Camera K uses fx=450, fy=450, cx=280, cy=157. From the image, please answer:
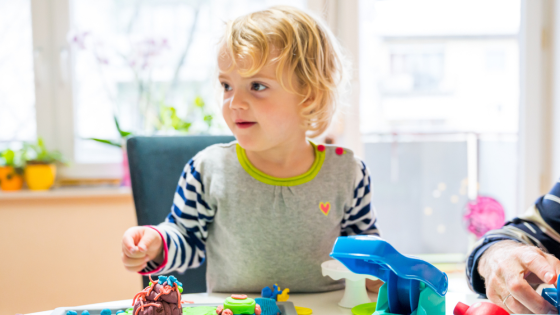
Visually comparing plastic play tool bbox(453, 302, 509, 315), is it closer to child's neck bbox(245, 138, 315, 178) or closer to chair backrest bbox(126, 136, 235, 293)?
child's neck bbox(245, 138, 315, 178)

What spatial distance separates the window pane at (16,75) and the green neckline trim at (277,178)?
1470 mm

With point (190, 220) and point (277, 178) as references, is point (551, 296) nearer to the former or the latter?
point (277, 178)

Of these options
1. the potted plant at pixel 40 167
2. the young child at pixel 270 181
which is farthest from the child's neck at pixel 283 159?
the potted plant at pixel 40 167

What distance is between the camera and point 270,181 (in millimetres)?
868

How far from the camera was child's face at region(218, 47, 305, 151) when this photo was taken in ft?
2.64

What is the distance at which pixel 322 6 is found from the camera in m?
1.93

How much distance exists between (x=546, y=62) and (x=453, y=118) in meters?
0.55

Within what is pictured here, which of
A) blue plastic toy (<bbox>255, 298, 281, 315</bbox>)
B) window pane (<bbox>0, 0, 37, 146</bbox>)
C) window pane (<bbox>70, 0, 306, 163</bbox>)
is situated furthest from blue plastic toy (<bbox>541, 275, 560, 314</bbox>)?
window pane (<bbox>0, 0, 37, 146</bbox>)

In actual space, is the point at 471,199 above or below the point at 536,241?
below

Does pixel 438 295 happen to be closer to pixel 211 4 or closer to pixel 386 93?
pixel 211 4

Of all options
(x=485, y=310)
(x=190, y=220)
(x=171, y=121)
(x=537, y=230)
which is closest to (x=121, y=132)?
(x=171, y=121)

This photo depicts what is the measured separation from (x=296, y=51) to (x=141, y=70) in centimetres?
129

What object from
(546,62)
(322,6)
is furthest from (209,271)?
(546,62)

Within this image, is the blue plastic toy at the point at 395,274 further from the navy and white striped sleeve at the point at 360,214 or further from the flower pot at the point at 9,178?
the flower pot at the point at 9,178
